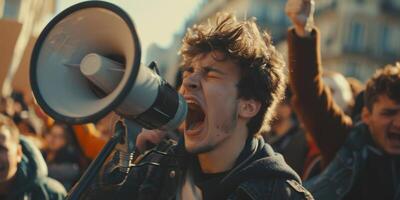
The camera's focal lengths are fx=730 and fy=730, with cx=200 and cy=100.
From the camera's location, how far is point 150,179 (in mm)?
2812

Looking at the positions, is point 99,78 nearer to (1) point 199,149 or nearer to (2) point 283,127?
(1) point 199,149

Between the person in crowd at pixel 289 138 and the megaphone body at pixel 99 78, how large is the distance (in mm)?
2270

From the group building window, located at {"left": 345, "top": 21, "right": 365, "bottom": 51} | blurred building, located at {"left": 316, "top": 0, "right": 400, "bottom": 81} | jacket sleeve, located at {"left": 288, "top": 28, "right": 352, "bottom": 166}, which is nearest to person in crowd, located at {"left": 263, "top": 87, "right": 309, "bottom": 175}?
jacket sleeve, located at {"left": 288, "top": 28, "right": 352, "bottom": 166}

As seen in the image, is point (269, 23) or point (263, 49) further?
point (269, 23)

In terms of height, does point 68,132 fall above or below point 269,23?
above

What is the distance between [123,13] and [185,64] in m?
0.86

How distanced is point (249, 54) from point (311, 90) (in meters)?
0.89

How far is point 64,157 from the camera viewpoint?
568 cm

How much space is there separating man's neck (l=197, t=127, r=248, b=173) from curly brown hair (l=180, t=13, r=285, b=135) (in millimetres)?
131

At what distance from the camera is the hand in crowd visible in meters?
3.52

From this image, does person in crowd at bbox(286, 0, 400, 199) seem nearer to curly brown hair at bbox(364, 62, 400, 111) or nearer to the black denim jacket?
curly brown hair at bbox(364, 62, 400, 111)

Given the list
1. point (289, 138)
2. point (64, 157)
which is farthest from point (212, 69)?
point (64, 157)

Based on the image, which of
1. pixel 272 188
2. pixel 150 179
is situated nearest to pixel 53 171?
pixel 150 179

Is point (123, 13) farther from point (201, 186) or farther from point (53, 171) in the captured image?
point (53, 171)
